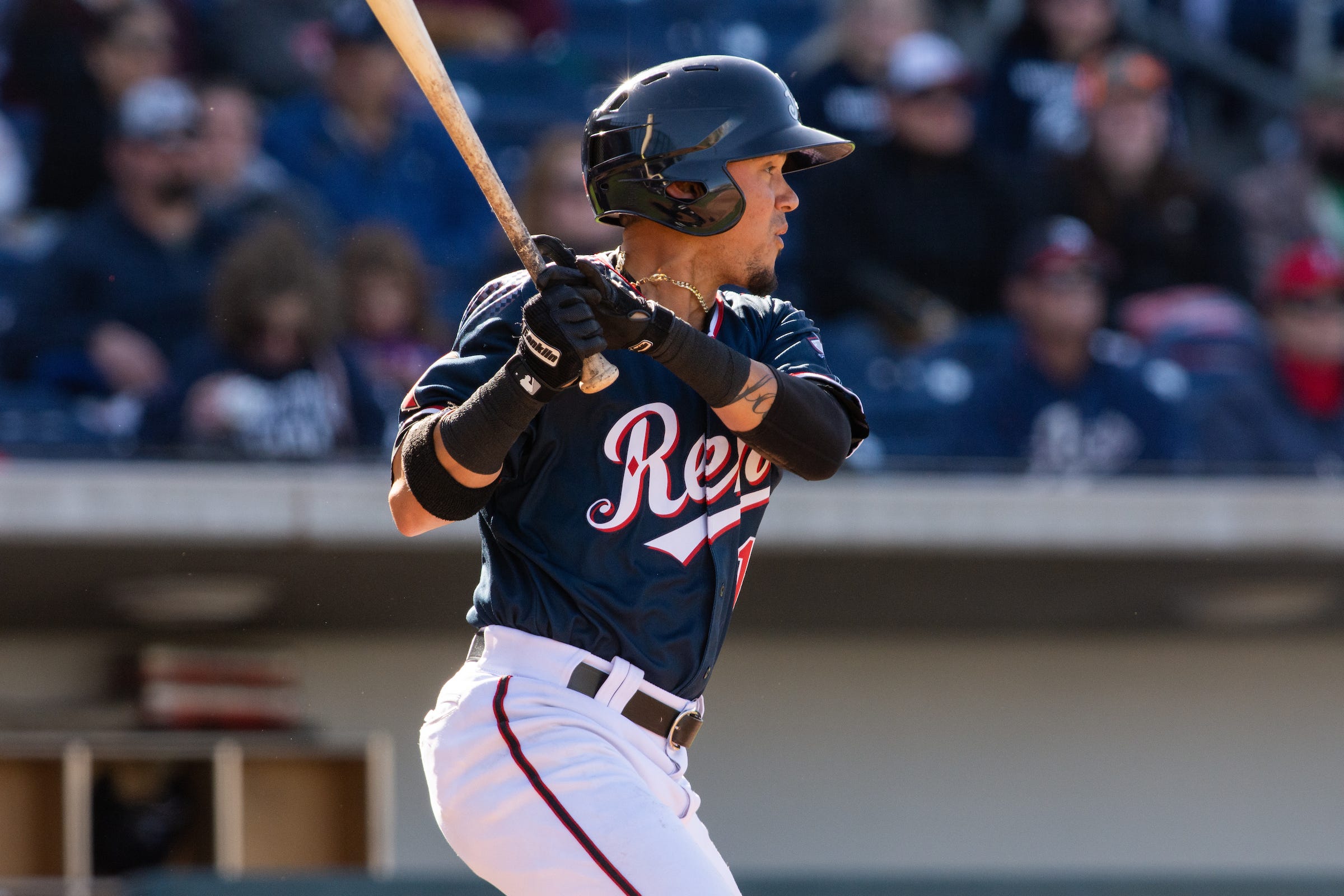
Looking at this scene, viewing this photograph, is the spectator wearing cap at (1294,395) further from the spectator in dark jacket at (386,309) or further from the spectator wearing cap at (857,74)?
the spectator in dark jacket at (386,309)

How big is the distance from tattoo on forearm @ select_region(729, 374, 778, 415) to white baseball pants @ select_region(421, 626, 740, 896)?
35cm

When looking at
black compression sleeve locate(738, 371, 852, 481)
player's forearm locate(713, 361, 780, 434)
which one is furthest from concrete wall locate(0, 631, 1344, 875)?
player's forearm locate(713, 361, 780, 434)

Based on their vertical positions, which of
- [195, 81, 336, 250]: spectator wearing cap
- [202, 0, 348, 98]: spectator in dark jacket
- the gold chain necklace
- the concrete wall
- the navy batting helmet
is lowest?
the concrete wall

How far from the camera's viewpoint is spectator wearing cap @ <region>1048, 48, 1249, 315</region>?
6.76m

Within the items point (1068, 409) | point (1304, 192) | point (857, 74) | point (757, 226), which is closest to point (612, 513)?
point (757, 226)

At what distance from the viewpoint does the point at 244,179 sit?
239 inches

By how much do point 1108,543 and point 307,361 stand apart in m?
2.50

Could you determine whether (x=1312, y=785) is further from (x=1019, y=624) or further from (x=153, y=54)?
(x=153, y=54)

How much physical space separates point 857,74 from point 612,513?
467cm

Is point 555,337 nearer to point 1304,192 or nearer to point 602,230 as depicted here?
point 602,230

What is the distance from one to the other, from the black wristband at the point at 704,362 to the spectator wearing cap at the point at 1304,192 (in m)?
5.27

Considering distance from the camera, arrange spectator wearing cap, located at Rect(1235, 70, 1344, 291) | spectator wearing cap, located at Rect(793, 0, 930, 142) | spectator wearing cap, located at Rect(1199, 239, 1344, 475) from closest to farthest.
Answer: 1. spectator wearing cap, located at Rect(1199, 239, 1344, 475)
2. spectator wearing cap, located at Rect(793, 0, 930, 142)
3. spectator wearing cap, located at Rect(1235, 70, 1344, 291)

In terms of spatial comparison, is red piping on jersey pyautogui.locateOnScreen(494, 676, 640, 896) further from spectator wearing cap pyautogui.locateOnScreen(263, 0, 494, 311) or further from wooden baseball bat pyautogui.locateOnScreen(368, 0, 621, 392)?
spectator wearing cap pyautogui.locateOnScreen(263, 0, 494, 311)

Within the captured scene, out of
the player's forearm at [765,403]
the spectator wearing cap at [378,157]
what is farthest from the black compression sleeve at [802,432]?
the spectator wearing cap at [378,157]
